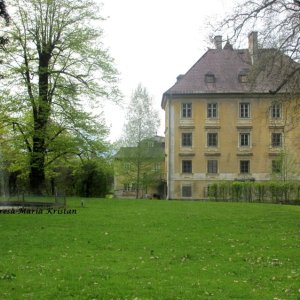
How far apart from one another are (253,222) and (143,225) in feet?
15.9

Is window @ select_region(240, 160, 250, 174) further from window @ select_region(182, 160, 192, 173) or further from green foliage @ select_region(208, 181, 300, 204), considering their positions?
green foliage @ select_region(208, 181, 300, 204)

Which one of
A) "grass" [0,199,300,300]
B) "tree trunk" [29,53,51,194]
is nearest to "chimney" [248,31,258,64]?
"grass" [0,199,300,300]

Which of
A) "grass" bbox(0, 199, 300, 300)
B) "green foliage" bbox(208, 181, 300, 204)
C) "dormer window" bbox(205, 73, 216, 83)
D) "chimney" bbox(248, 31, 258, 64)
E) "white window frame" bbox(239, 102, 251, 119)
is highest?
"dormer window" bbox(205, 73, 216, 83)

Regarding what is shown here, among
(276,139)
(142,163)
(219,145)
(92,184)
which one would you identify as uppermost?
(276,139)

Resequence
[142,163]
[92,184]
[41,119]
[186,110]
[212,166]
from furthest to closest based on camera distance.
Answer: [142,163] < [212,166] < [186,110] < [92,184] < [41,119]

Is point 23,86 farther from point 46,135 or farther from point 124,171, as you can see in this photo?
point 124,171

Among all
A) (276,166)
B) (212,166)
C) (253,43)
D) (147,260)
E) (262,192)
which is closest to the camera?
(147,260)

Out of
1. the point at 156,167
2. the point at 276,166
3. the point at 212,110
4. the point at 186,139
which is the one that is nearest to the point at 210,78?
the point at 212,110

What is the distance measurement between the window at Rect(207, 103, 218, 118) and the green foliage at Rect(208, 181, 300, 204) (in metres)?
12.8

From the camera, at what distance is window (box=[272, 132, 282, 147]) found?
60.1 meters

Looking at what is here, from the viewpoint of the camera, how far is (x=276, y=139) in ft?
198

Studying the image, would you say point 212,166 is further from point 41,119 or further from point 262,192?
point 41,119

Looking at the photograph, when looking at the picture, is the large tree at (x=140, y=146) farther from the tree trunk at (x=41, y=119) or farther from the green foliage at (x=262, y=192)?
the tree trunk at (x=41, y=119)

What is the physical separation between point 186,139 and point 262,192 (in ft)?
47.5
